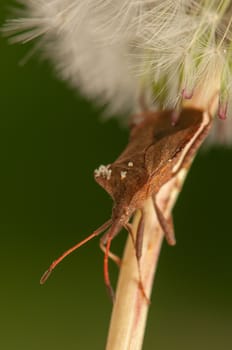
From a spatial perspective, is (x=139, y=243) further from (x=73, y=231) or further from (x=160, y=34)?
(x=73, y=231)

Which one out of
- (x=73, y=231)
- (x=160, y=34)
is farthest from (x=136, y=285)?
(x=73, y=231)

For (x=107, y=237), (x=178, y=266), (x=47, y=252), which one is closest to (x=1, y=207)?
(x=47, y=252)

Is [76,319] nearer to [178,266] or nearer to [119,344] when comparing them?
[178,266]

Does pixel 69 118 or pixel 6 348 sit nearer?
pixel 6 348

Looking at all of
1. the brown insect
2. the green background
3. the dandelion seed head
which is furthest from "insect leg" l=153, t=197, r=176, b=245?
the green background

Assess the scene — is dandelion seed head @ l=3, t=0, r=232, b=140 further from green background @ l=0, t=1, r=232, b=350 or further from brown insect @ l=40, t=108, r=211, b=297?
green background @ l=0, t=1, r=232, b=350

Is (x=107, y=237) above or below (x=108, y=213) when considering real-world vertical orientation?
below
